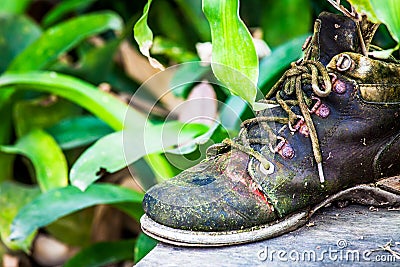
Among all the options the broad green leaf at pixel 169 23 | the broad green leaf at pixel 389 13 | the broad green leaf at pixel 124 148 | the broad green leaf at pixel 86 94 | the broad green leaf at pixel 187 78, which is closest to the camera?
the broad green leaf at pixel 389 13

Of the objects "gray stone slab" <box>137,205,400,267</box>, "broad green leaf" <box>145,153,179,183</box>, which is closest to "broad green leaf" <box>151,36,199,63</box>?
"broad green leaf" <box>145,153,179,183</box>

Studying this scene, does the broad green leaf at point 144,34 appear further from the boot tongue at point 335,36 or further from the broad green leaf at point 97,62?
the broad green leaf at point 97,62

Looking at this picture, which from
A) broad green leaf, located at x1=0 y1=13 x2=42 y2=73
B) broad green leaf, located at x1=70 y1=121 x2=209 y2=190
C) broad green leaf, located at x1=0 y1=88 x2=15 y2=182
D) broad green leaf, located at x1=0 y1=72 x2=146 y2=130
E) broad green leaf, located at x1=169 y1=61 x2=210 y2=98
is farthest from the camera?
broad green leaf, located at x1=0 y1=13 x2=42 y2=73

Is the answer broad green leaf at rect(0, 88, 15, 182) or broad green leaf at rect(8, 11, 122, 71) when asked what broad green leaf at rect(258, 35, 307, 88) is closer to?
broad green leaf at rect(8, 11, 122, 71)

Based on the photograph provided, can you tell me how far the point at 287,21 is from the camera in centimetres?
157

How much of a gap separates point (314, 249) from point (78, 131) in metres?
0.82

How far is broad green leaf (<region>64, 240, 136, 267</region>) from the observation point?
1.29 metres

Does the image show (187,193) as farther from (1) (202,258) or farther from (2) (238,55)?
(2) (238,55)

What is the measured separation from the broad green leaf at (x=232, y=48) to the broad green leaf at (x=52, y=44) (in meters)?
0.67

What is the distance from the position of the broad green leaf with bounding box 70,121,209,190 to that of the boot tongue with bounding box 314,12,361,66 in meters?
0.30

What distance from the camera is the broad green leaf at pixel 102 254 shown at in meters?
1.29

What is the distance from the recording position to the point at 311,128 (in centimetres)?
73

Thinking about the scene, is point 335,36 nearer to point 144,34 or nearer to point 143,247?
point 144,34

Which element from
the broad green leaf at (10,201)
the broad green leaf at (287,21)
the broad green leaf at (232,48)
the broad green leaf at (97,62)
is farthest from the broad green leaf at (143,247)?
the broad green leaf at (287,21)
